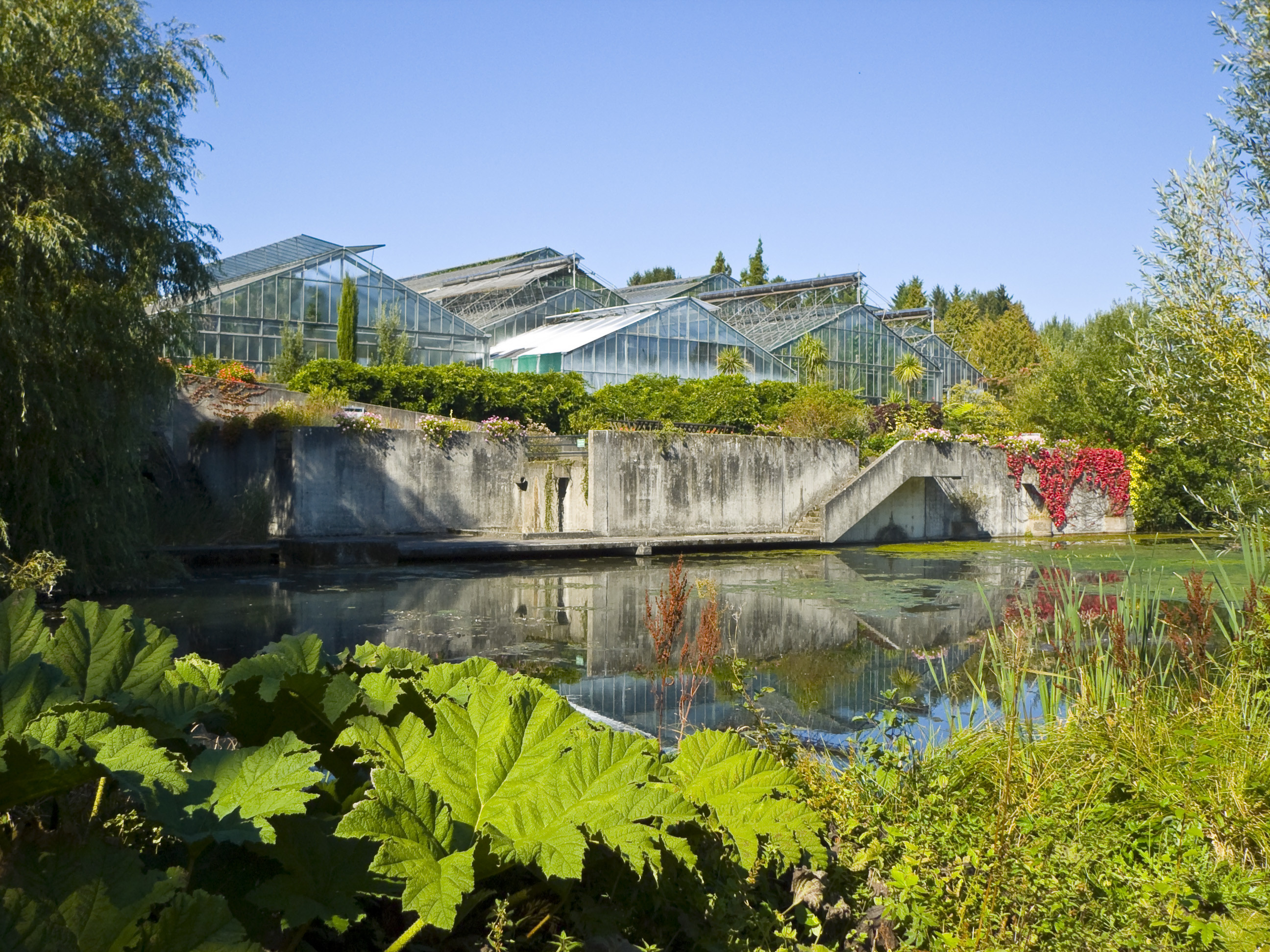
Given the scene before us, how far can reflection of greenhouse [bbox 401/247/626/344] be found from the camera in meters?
37.7

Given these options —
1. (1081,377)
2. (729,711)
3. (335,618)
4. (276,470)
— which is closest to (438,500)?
(276,470)

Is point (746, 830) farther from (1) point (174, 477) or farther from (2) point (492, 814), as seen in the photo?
(1) point (174, 477)

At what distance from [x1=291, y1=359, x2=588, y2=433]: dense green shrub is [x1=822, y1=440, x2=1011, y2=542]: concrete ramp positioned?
8820 millimetres

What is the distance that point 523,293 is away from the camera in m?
39.2

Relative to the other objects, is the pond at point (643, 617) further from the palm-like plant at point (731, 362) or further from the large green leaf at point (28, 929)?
the palm-like plant at point (731, 362)

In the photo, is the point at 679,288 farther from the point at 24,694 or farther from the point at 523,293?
the point at 24,694

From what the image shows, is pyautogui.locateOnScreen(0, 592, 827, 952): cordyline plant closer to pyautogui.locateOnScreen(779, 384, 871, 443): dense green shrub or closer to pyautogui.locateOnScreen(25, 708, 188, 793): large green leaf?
pyautogui.locateOnScreen(25, 708, 188, 793): large green leaf

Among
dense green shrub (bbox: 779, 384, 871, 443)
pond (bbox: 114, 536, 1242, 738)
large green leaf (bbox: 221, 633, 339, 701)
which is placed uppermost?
dense green shrub (bbox: 779, 384, 871, 443)

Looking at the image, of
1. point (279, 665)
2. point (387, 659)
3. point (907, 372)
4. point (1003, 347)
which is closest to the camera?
point (279, 665)

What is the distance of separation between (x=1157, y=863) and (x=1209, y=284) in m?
6.33

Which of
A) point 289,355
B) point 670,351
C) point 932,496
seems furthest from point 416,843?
point 670,351

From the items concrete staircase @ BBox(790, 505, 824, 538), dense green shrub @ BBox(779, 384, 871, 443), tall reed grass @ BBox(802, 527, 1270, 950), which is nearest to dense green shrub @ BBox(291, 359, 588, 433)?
dense green shrub @ BBox(779, 384, 871, 443)

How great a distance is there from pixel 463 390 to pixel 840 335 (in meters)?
14.9

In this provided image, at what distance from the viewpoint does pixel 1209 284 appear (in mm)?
8258
